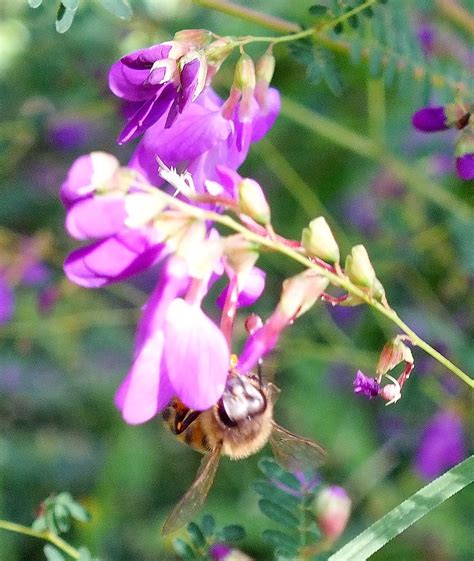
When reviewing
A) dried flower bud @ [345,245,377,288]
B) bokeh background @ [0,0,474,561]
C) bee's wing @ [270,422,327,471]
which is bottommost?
bokeh background @ [0,0,474,561]

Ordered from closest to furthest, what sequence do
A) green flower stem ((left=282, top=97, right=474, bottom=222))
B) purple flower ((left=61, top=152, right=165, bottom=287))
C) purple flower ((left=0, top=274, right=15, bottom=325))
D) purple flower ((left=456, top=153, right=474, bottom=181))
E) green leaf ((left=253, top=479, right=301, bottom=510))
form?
purple flower ((left=61, top=152, right=165, bottom=287))
purple flower ((left=456, top=153, right=474, bottom=181))
green leaf ((left=253, top=479, right=301, bottom=510))
green flower stem ((left=282, top=97, right=474, bottom=222))
purple flower ((left=0, top=274, right=15, bottom=325))

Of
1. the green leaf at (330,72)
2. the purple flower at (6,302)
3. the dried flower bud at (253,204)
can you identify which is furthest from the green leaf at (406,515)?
the purple flower at (6,302)

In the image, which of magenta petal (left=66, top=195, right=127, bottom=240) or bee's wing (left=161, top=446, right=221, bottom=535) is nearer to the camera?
magenta petal (left=66, top=195, right=127, bottom=240)

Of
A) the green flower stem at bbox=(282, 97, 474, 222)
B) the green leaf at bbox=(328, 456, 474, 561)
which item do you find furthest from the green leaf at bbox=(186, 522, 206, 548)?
the green flower stem at bbox=(282, 97, 474, 222)

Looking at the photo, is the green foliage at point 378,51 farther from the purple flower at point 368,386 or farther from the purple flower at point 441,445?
the purple flower at point 441,445

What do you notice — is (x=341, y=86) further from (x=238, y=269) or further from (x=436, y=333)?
(x=436, y=333)

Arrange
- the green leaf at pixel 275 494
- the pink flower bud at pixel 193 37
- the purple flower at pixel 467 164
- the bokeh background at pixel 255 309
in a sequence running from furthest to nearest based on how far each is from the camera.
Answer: the bokeh background at pixel 255 309
the green leaf at pixel 275 494
the purple flower at pixel 467 164
the pink flower bud at pixel 193 37

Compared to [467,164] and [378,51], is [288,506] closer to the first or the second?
[467,164]

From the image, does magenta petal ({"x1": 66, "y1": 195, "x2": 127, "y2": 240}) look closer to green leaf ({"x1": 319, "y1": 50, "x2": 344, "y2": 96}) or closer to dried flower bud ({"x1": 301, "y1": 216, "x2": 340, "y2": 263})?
dried flower bud ({"x1": 301, "y1": 216, "x2": 340, "y2": 263})
